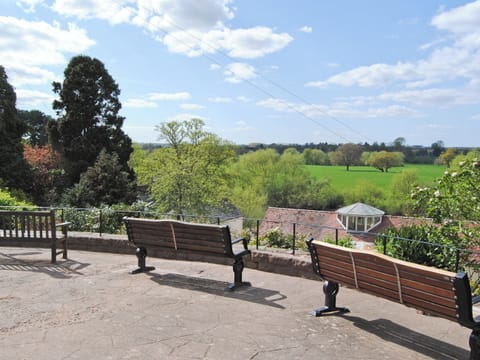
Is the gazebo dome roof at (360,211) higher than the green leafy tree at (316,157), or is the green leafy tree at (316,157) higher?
the green leafy tree at (316,157)

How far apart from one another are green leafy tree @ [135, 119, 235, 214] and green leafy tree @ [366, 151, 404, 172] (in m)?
44.1

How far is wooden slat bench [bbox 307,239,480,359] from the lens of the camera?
11.4 feet

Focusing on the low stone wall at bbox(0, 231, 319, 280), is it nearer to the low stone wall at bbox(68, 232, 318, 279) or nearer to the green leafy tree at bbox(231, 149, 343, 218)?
the low stone wall at bbox(68, 232, 318, 279)

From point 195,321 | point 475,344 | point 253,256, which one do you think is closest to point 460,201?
point 253,256

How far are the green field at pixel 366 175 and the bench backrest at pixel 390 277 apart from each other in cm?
6238

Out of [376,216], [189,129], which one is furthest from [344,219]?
[189,129]

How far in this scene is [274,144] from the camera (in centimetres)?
9231

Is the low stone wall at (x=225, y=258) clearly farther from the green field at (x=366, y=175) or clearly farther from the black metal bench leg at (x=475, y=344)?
the green field at (x=366, y=175)

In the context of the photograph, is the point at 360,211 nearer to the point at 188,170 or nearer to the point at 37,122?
the point at 188,170

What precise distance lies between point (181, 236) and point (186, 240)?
0.33 feet

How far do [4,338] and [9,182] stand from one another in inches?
893

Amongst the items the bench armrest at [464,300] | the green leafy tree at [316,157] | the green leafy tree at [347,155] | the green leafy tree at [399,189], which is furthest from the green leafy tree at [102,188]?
the green leafy tree at [316,157]

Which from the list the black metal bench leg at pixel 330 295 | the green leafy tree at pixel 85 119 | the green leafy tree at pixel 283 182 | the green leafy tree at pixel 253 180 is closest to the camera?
the black metal bench leg at pixel 330 295

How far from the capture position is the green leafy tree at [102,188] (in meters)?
22.8
